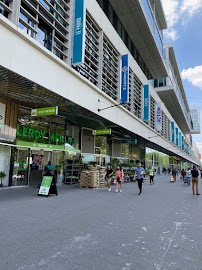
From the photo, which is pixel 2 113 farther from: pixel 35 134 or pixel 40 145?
pixel 40 145

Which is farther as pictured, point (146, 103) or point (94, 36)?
point (146, 103)

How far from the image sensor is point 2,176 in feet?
39.9

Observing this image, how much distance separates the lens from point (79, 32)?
11.4 metres

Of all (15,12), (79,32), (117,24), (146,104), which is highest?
(117,24)

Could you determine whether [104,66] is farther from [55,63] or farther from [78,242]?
[78,242]

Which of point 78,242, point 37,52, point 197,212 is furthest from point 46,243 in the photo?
point 37,52

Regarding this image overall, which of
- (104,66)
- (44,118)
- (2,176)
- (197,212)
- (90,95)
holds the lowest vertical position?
(197,212)

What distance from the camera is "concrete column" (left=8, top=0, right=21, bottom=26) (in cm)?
828

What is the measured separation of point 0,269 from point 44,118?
12402 mm

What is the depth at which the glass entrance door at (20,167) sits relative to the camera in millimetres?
12898

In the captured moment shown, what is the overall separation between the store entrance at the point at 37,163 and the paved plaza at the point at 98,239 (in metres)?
7.16

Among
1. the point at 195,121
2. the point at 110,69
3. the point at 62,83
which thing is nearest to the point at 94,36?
the point at 110,69

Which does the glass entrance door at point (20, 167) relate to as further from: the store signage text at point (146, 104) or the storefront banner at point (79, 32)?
the store signage text at point (146, 104)

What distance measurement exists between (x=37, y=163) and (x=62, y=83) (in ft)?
21.8
